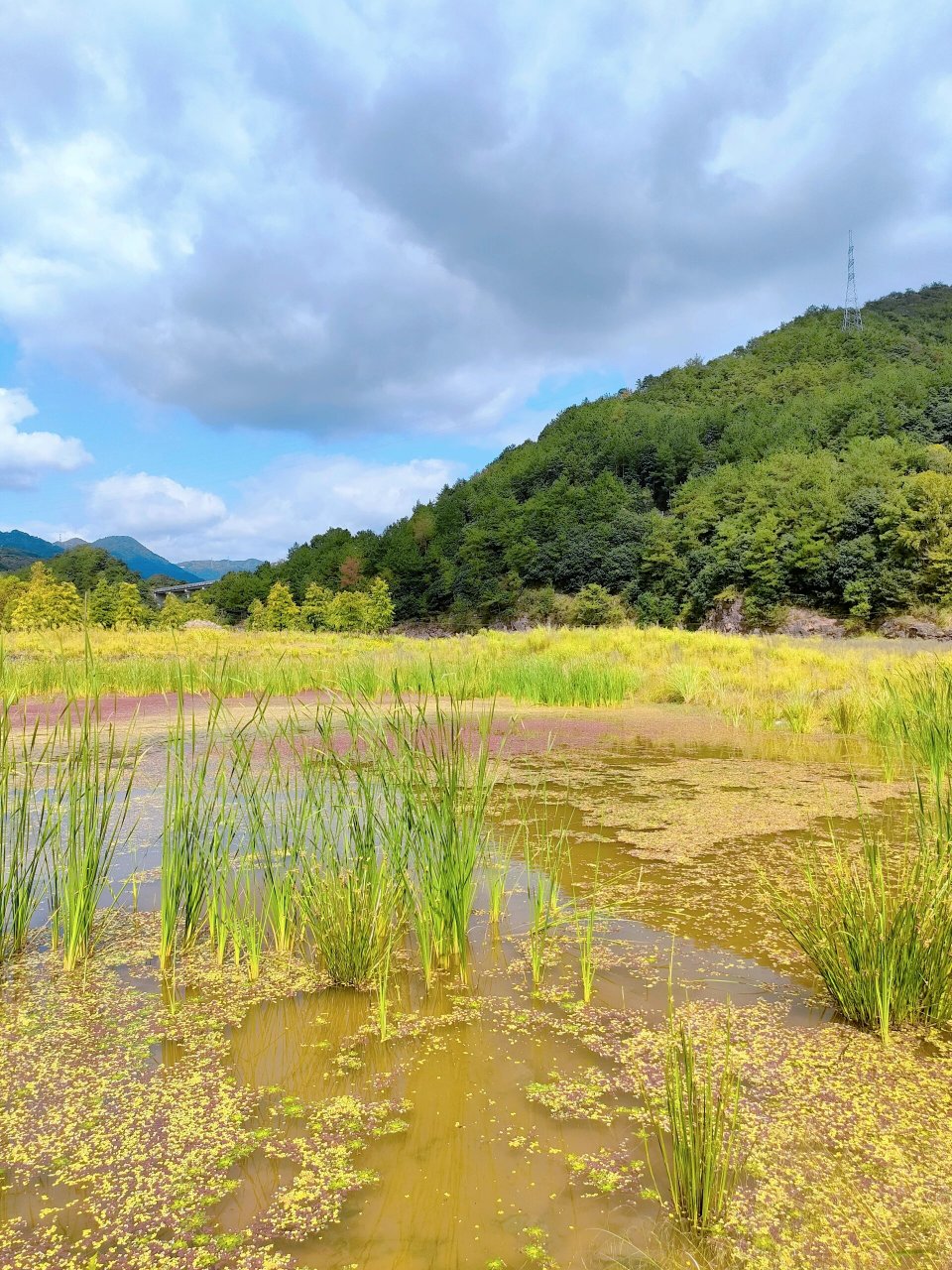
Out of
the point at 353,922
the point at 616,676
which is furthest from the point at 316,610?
the point at 353,922

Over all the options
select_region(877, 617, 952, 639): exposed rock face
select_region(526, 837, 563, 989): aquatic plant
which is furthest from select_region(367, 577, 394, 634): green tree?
select_region(526, 837, 563, 989): aquatic plant

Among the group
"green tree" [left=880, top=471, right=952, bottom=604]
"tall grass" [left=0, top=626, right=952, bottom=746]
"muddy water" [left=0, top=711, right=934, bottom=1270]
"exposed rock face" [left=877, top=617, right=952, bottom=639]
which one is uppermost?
"green tree" [left=880, top=471, right=952, bottom=604]

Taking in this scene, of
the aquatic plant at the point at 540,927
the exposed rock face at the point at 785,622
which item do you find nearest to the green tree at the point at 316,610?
the exposed rock face at the point at 785,622

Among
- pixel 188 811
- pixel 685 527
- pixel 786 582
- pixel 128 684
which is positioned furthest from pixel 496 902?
pixel 685 527

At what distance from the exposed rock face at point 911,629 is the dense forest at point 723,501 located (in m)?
1.56

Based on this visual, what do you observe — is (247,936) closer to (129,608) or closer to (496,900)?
(496,900)

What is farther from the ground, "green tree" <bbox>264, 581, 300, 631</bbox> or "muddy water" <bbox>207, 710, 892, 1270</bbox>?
"green tree" <bbox>264, 581, 300, 631</bbox>

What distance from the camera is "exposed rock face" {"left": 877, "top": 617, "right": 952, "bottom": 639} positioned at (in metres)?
27.8

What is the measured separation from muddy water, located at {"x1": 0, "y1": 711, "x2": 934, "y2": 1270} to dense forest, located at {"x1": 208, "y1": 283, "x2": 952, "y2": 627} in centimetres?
3346

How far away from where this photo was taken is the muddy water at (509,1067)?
138cm

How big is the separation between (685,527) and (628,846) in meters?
45.9

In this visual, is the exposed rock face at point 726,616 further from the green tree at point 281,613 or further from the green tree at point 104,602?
the green tree at point 104,602

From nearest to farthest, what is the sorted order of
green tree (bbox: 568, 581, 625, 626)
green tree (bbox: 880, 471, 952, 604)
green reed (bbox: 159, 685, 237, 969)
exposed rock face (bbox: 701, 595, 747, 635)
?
1. green reed (bbox: 159, 685, 237, 969)
2. green tree (bbox: 880, 471, 952, 604)
3. exposed rock face (bbox: 701, 595, 747, 635)
4. green tree (bbox: 568, 581, 625, 626)

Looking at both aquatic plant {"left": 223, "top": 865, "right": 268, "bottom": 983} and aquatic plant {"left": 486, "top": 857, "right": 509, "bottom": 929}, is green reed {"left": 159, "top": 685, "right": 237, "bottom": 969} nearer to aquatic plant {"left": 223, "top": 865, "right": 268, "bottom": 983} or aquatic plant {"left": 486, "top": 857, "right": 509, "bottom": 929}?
aquatic plant {"left": 223, "top": 865, "right": 268, "bottom": 983}
